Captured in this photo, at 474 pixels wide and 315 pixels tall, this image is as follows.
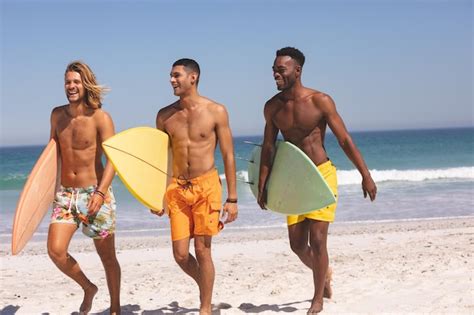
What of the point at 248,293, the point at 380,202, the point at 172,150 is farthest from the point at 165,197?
the point at 380,202

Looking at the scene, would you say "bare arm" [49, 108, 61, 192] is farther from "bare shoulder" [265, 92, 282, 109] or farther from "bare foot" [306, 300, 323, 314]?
"bare foot" [306, 300, 323, 314]

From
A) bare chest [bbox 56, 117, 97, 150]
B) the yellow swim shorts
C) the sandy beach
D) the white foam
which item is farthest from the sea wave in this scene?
bare chest [bbox 56, 117, 97, 150]

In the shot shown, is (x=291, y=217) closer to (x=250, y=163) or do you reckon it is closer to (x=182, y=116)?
(x=250, y=163)

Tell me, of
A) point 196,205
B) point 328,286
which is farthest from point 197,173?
point 328,286

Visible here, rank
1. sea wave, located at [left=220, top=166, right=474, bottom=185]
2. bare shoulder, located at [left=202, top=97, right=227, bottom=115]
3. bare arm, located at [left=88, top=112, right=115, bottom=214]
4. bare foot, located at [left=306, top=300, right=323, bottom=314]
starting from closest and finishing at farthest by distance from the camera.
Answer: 1. bare arm, located at [left=88, top=112, right=115, bottom=214]
2. bare shoulder, located at [left=202, top=97, right=227, bottom=115]
3. bare foot, located at [left=306, top=300, right=323, bottom=314]
4. sea wave, located at [left=220, top=166, right=474, bottom=185]

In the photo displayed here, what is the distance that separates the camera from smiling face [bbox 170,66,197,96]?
16.1 feet

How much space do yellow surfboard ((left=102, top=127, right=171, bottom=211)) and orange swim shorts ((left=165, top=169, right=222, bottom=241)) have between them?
0.19m

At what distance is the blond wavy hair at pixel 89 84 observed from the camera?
4902 mm

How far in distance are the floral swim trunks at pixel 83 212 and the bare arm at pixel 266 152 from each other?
1194 millimetres

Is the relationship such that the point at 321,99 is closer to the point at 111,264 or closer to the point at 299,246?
the point at 299,246

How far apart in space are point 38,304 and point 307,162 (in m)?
2.89

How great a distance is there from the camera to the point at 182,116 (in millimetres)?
4957

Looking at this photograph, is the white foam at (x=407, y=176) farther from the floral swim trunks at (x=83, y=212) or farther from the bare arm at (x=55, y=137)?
the floral swim trunks at (x=83, y=212)

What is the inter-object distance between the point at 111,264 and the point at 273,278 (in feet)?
6.96
